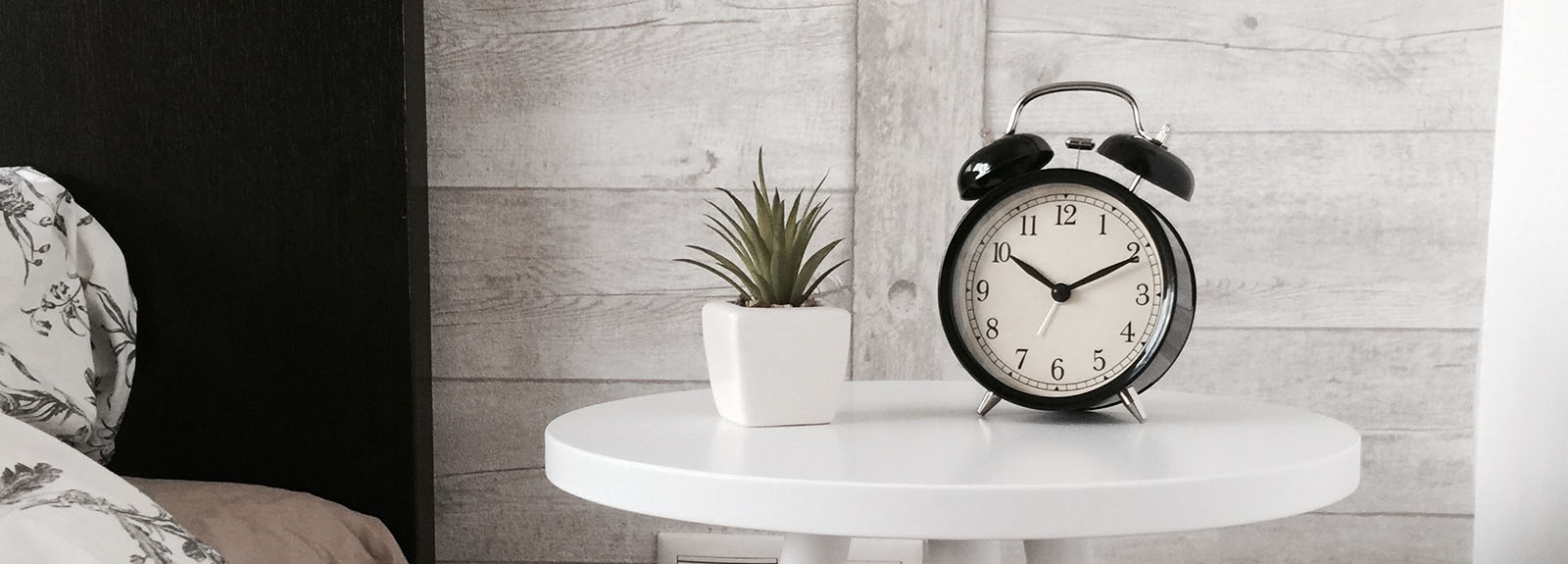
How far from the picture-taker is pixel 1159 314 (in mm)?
916

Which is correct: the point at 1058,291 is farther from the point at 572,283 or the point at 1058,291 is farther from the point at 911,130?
the point at 572,283

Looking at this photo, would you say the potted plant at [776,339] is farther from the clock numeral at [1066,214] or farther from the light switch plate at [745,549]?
the light switch plate at [745,549]

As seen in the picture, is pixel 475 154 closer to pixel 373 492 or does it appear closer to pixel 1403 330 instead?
pixel 373 492

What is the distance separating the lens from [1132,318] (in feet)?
3.03

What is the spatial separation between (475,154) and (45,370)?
1.79ft

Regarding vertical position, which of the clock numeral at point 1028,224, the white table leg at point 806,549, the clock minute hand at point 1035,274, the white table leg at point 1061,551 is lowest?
the white table leg at point 806,549

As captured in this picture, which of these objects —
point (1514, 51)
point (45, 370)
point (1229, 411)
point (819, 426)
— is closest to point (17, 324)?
point (45, 370)

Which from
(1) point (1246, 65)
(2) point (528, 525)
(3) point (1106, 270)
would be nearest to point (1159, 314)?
(3) point (1106, 270)

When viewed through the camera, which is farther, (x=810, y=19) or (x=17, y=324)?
(x=810, y=19)

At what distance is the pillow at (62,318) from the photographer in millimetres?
1128

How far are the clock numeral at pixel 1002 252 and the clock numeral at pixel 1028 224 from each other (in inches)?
0.6

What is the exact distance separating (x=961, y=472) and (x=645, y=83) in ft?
2.96

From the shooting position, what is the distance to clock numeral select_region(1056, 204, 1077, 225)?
0.94 meters

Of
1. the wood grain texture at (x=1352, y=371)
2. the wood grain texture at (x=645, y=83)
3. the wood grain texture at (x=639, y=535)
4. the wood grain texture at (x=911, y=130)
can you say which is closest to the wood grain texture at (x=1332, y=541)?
the wood grain texture at (x=639, y=535)
